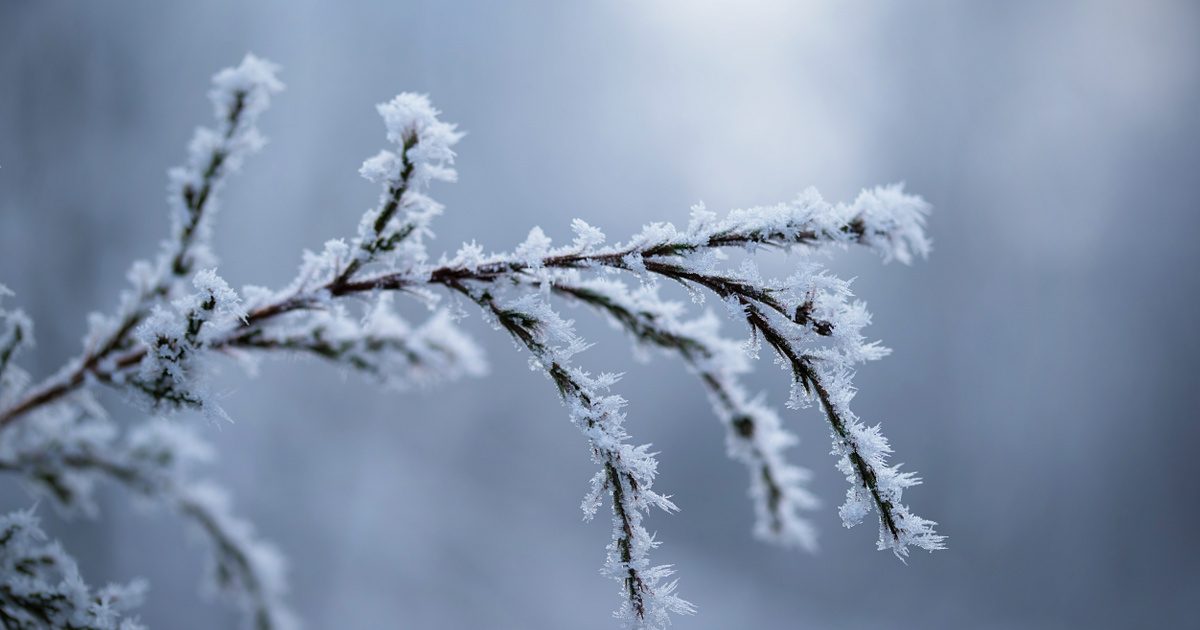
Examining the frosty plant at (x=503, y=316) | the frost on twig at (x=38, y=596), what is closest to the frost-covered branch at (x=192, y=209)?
the frosty plant at (x=503, y=316)

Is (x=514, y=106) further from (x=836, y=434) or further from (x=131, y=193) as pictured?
(x=836, y=434)

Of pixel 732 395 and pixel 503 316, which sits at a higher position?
pixel 503 316

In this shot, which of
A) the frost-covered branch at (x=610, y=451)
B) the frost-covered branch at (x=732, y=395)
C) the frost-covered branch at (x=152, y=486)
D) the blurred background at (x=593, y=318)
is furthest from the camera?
the blurred background at (x=593, y=318)

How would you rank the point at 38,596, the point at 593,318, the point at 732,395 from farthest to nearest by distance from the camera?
the point at 593,318
the point at 38,596
the point at 732,395

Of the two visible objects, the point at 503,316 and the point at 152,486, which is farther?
the point at 152,486

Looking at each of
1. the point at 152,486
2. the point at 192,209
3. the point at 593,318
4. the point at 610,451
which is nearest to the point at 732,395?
the point at 610,451

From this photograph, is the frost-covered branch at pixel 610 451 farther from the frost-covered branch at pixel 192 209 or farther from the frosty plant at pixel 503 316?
the frost-covered branch at pixel 192 209

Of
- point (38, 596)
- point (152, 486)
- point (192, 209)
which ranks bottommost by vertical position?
point (38, 596)

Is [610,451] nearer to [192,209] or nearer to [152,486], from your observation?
[192,209]
